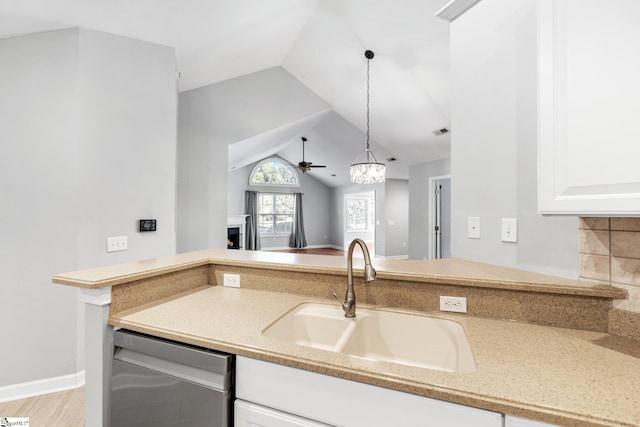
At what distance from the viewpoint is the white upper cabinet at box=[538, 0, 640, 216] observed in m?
0.78

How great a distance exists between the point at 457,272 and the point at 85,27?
9.85 ft

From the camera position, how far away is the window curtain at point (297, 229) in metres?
11.0

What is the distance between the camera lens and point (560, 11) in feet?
2.92

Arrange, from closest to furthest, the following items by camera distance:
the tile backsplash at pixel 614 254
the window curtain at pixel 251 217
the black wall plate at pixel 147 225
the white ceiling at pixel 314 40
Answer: the tile backsplash at pixel 614 254 < the white ceiling at pixel 314 40 < the black wall plate at pixel 147 225 < the window curtain at pixel 251 217

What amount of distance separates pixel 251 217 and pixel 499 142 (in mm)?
9140

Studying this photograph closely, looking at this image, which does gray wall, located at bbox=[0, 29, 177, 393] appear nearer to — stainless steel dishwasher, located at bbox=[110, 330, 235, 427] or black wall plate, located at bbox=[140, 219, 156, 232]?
black wall plate, located at bbox=[140, 219, 156, 232]

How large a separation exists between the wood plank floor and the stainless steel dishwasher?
1153mm

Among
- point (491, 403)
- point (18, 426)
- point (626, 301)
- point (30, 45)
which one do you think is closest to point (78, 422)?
point (18, 426)

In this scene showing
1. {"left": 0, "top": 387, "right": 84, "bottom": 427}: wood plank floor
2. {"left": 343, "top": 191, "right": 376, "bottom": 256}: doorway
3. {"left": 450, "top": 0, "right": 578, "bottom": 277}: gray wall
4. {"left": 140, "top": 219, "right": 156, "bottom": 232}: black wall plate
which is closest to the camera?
{"left": 450, "top": 0, "right": 578, "bottom": 277}: gray wall

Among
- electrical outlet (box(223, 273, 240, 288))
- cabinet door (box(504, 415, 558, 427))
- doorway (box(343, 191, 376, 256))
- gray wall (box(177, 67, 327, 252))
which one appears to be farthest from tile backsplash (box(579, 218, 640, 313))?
doorway (box(343, 191, 376, 256))

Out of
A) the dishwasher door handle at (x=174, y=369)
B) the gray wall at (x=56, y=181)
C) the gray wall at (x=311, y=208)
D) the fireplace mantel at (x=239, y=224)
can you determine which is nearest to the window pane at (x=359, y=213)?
the gray wall at (x=311, y=208)

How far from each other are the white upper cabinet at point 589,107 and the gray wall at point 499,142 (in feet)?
2.01

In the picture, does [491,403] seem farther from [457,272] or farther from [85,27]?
[85,27]

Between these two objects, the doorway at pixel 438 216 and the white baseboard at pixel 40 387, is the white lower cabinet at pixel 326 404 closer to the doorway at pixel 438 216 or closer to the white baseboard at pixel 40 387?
the white baseboard at pixel 40 387
